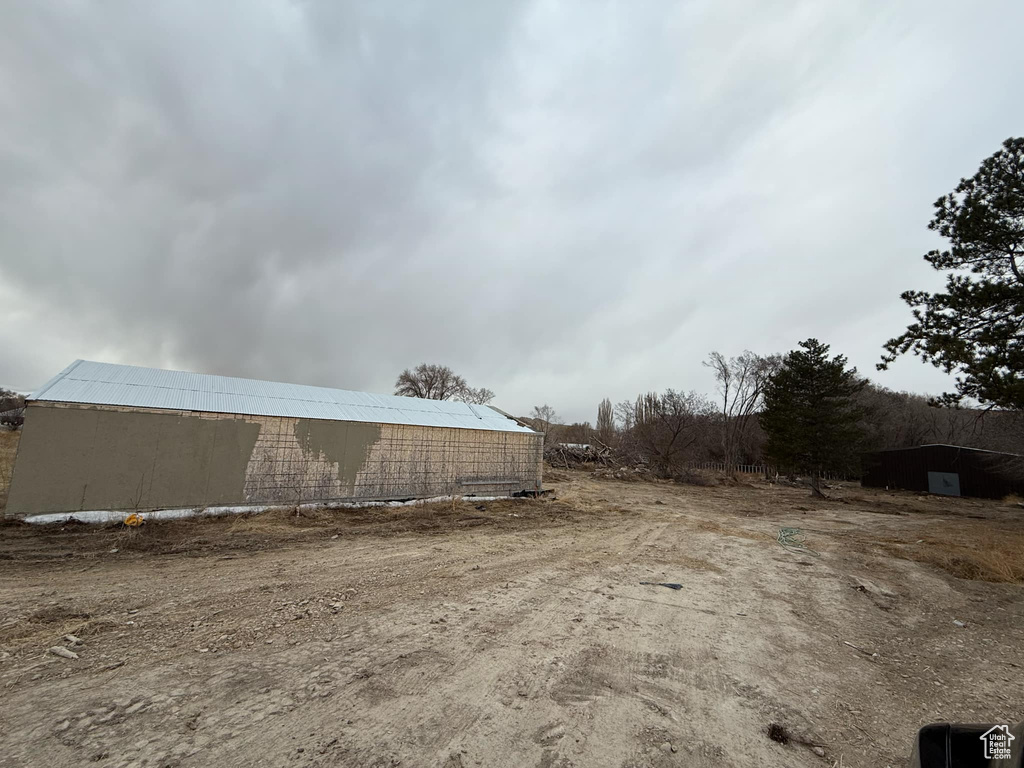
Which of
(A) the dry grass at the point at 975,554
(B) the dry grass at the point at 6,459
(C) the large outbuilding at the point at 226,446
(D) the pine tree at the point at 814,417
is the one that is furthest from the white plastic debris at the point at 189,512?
(D) the pine tree at the point at 814,417

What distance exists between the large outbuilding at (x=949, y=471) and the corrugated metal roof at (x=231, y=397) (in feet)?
94.1

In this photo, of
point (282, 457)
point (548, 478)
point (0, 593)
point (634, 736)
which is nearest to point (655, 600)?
point (634, 736)

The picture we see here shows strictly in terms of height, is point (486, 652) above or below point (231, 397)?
below

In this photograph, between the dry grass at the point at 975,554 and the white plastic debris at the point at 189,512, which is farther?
the white plastic debris at the point at 189,512

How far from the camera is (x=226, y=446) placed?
→ 1277cm

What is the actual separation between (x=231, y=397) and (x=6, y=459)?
13747 mm

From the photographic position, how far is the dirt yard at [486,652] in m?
2.98

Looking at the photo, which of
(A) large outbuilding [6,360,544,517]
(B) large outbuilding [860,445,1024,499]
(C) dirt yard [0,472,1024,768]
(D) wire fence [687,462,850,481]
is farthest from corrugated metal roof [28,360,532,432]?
(B) large outbuilding [860,445,1024,499]

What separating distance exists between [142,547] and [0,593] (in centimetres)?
299

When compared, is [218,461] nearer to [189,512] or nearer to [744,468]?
[189,512]

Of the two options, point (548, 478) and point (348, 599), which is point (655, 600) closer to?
point (348, 599)

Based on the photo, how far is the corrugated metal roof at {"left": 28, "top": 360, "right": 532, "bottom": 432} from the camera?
11.8 metres

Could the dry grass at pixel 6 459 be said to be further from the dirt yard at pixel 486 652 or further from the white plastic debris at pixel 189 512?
the dirt yard at pixel 486 652

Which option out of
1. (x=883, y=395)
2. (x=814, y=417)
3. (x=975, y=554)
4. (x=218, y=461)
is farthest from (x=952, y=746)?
(x=883, y=395)
